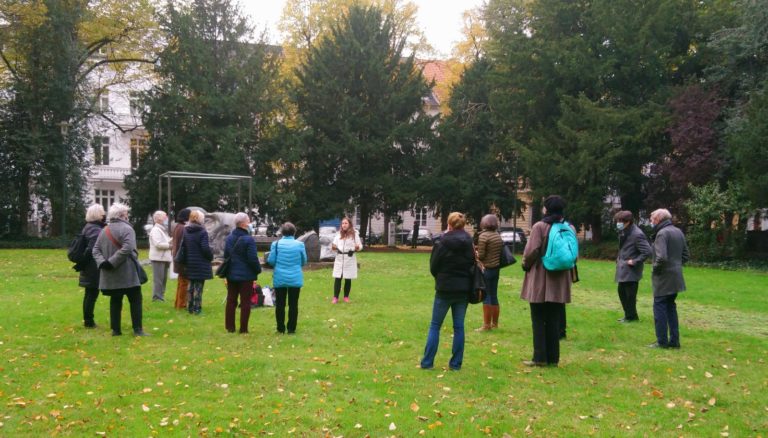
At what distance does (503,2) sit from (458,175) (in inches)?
400

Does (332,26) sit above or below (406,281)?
above

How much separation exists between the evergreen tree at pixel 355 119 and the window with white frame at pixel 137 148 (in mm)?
8502

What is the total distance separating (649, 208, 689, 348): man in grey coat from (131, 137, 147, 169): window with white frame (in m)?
34.0

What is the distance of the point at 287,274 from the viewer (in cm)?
1005

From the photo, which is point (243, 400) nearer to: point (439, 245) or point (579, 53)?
point (439, 245)

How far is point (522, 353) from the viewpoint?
893 centimetres

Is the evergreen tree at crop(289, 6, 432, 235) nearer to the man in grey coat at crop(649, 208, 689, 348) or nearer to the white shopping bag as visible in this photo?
the white shopping bag

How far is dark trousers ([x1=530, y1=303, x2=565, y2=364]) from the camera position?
8016 millimetres

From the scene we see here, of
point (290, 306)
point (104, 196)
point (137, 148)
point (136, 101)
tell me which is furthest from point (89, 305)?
point (104, 196)

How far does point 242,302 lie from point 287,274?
0.79 metres

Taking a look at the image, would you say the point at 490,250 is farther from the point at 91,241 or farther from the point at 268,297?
the point at 91,241

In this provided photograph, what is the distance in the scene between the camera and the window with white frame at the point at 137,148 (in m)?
38.8

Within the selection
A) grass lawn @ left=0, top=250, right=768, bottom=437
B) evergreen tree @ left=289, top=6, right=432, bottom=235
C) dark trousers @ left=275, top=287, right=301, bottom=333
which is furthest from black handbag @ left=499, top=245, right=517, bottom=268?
evergreen tree @ left=289, top=6, right=432, bottom=235

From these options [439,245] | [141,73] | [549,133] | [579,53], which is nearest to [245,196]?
[141,73]
